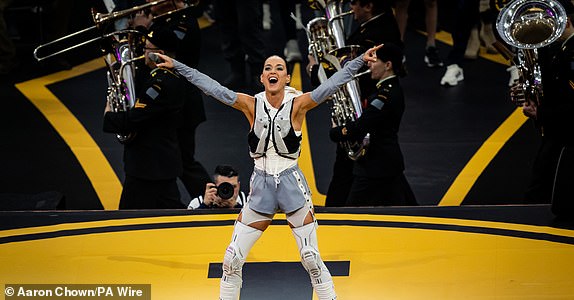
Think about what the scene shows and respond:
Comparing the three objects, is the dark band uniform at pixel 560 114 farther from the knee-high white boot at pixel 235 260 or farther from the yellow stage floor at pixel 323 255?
the knee-high white boot at pixel 235 260

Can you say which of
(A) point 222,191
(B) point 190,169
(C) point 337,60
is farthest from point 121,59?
(C) point 337,60

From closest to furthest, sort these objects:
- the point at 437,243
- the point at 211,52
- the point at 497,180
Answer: the point at 437,243 → the point at 497,180 → the point at 211,52

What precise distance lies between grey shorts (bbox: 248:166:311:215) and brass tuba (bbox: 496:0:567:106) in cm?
191

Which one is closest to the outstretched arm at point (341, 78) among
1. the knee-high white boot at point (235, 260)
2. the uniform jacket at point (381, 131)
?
the knee-high white boot at point (235, 260)

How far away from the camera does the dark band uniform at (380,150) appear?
25.9 ft

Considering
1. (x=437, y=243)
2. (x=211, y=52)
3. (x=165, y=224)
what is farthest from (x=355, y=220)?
(x=211, y=52)

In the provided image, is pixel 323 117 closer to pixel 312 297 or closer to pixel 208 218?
pixel 208 218

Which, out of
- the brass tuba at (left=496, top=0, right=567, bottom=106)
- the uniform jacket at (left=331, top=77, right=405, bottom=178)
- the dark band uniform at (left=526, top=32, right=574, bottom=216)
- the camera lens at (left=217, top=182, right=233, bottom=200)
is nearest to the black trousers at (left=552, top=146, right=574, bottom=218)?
the dark band uniform at (left=526, top=32, right=574, bottom=216)

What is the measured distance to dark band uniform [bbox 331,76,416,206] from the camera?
311 inches

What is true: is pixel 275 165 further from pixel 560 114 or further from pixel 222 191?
pixel 560 114

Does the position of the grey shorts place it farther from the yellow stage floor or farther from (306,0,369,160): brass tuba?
(306,0,369,160): brass tuba

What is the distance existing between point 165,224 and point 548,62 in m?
2.79

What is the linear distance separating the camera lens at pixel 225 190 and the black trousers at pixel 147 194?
30.6 inches

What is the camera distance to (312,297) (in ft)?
21.4
